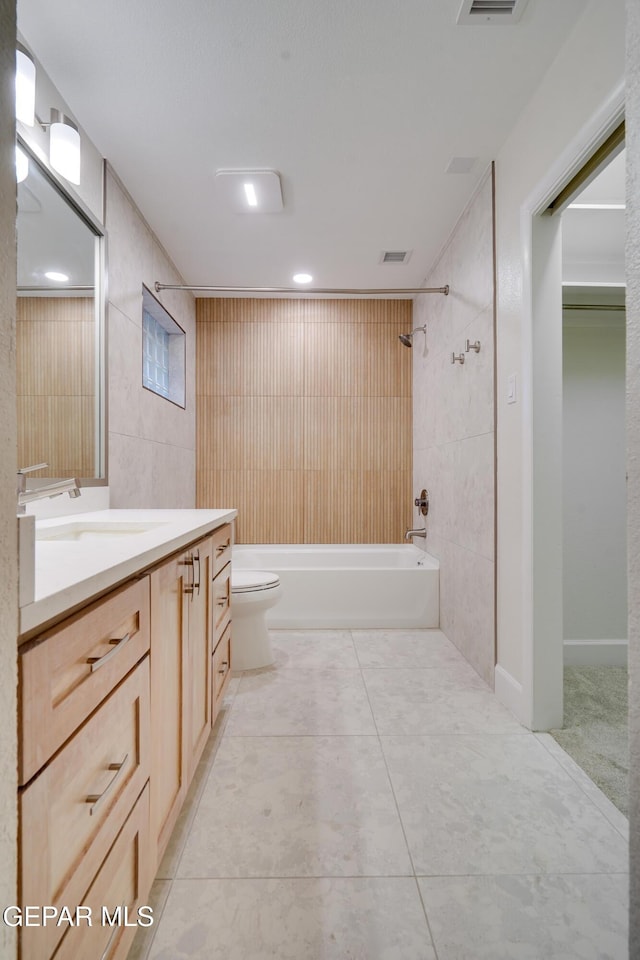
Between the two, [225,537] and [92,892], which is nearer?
[92,892]

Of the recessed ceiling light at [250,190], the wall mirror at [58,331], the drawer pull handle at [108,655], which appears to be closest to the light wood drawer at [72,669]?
the drawer pull handle at [108,655]

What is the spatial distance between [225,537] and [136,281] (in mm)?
1558

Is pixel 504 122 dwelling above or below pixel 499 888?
above

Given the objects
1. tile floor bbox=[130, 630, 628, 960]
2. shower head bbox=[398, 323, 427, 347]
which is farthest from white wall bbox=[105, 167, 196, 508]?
shower head bbox=[398, 323, 427, 347]

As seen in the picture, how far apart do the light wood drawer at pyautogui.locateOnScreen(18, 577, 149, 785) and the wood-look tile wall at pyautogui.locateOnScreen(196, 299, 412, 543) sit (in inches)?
120

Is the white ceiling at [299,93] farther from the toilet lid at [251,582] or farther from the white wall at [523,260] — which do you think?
the toilet lid at [251,582]

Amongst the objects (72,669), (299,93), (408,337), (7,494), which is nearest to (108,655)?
(72,669)

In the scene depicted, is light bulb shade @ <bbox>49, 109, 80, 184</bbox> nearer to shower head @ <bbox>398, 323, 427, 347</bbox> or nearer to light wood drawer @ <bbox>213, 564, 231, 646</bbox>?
light wood drawer @ <bbox>213, 564, 231, 646</bbox>

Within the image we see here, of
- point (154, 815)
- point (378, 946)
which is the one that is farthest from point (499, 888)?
point (154, 815)

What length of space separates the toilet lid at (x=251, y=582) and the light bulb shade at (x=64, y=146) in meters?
1.81

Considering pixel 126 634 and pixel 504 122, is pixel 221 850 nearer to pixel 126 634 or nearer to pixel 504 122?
pixel 126 634

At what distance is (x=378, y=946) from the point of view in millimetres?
1002

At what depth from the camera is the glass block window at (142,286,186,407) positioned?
116 inches

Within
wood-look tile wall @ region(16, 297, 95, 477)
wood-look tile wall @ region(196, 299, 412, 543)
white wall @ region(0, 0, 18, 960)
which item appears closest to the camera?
white wall @ region(0, 0, 18, 960)
